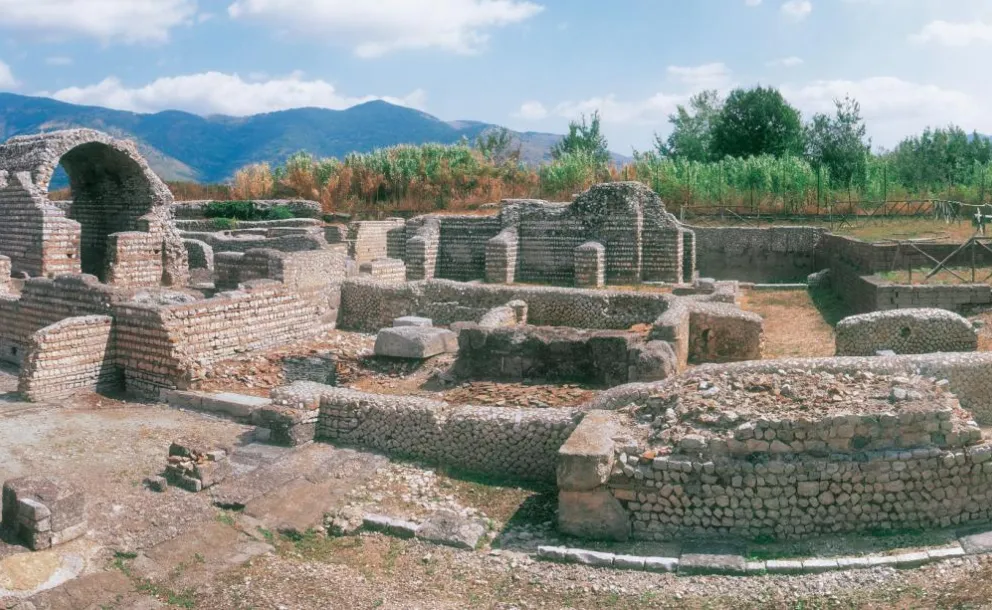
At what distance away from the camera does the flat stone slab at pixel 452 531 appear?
6641 mm

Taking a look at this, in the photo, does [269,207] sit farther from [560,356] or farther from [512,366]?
[560,356]

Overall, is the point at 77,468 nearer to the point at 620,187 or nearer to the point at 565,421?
the point at 565,421

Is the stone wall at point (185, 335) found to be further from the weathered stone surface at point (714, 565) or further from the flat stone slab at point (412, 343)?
the weathered stone surface at point (714, 565)

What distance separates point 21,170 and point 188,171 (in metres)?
110

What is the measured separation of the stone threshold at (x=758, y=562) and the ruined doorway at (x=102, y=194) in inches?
592

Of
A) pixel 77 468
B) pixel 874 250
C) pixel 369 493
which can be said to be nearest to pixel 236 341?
pixel 77 468

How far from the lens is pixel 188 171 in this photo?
11888cm

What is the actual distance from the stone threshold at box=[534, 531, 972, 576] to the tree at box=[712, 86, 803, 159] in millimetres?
42810

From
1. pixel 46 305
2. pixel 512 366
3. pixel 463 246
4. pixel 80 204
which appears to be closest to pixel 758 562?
pixel 512 366

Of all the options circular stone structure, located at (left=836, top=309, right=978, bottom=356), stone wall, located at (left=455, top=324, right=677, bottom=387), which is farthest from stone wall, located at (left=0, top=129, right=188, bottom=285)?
circular stone structure, located at (left=836, top=309, right=978, bottom=356)

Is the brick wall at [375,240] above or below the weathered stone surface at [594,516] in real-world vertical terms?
above

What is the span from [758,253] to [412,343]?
1659 cm

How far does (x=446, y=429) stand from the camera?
8.30m

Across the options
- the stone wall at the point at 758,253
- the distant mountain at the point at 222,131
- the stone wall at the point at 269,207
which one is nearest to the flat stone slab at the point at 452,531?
the stone wall at the point at 758,253
